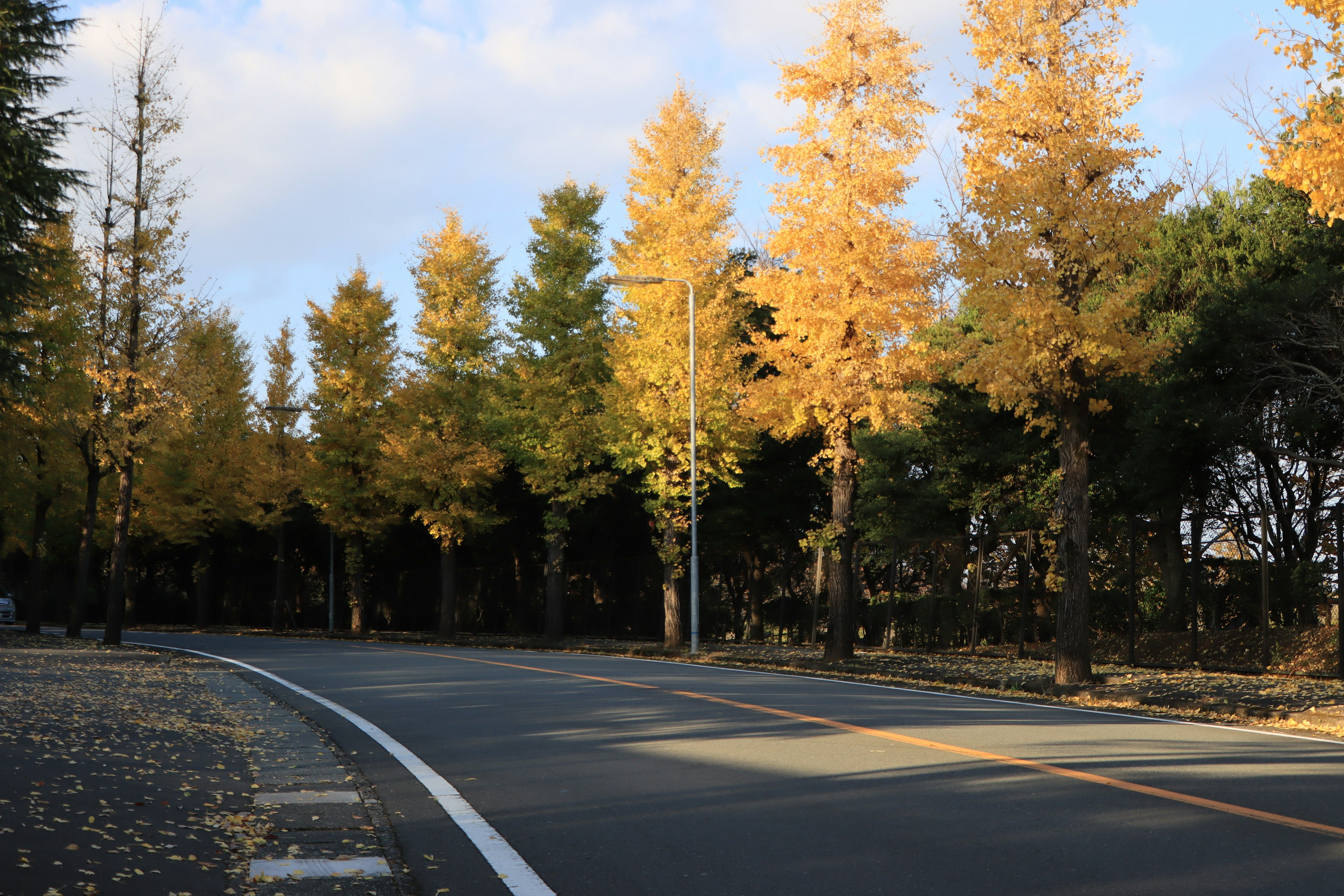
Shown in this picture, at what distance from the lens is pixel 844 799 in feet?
23.0

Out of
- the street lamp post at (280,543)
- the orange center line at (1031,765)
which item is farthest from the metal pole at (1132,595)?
the street lamp post at (280,543)

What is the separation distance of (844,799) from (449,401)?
29495 mm

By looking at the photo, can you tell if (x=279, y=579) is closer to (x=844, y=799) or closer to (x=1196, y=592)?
(x=1196, y=592)

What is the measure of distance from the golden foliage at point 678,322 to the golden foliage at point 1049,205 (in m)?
10.6

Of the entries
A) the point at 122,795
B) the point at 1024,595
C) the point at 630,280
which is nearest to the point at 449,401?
the point at 630,280

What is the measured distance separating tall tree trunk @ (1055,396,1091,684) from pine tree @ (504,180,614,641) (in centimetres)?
1619

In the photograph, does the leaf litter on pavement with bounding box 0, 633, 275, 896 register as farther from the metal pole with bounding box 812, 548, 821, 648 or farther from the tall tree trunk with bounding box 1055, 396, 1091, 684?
the metal pole with bounding box 812, 548, 821, 648

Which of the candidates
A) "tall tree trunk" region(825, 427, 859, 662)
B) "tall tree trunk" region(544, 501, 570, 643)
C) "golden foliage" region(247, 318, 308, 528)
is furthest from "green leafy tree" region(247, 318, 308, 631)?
"tall tree trunk" region(825, 427, 859, 662)

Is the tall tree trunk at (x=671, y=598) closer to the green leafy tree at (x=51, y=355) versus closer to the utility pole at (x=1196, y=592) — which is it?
the utility pole at (x=1196, y=592)

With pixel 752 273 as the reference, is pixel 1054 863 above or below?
below

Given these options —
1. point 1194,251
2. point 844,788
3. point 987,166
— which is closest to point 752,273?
point 1194,251

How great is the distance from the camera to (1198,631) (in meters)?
19.2

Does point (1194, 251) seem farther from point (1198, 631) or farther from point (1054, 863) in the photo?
point (1054, 863)

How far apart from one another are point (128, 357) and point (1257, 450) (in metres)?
25.3
